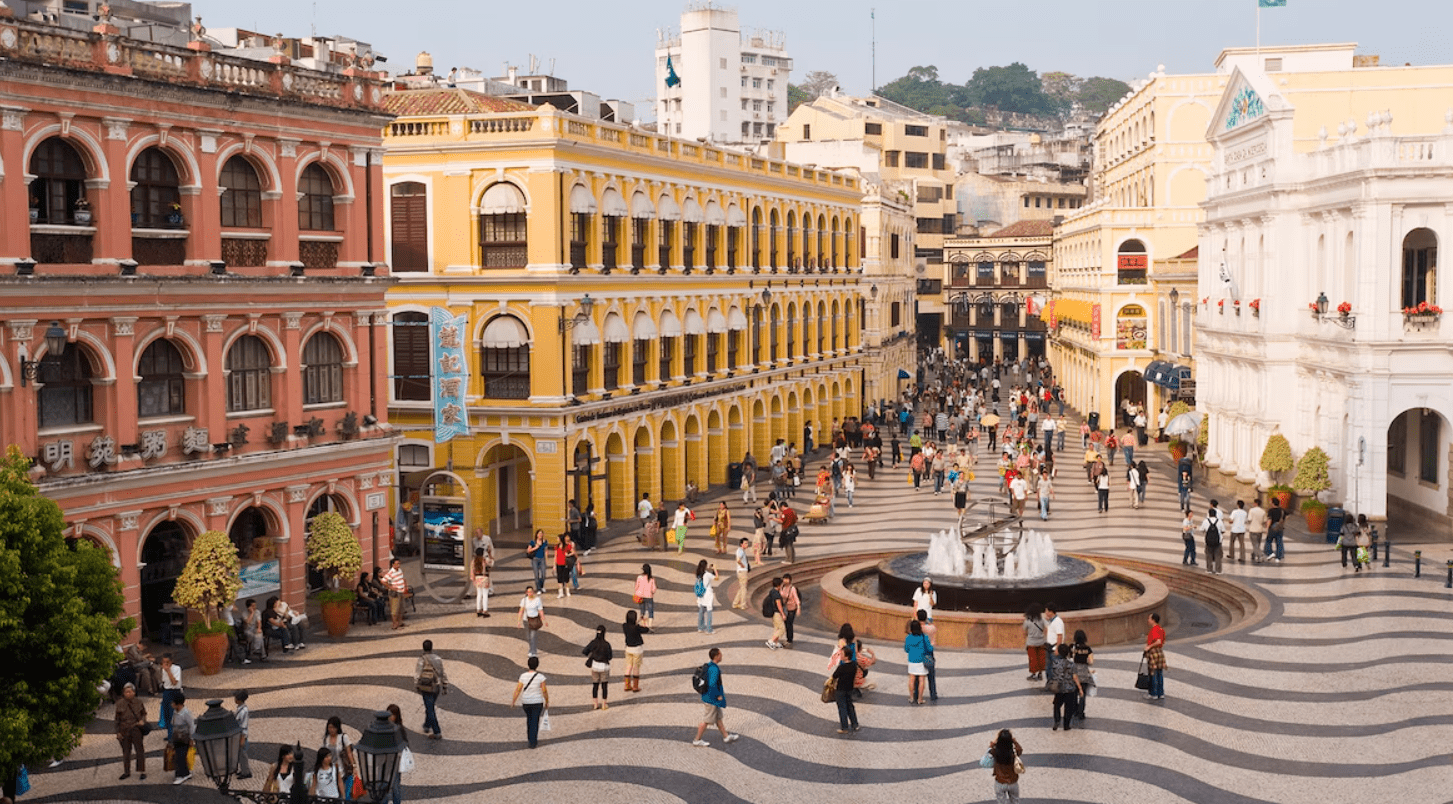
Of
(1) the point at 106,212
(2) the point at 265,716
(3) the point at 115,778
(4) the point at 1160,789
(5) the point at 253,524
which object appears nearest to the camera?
(4) the point at 1160,789

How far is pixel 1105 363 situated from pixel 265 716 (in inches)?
2171

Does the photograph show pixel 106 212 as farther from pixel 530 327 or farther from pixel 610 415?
pixel 610 415

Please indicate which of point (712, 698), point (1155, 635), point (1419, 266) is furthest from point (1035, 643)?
point (1419, 266)

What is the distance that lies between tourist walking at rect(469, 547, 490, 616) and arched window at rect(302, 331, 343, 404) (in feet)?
15.6

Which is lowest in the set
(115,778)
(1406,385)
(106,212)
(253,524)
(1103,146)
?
(115,778)

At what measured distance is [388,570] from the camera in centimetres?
3197

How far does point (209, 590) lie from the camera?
27203 mm

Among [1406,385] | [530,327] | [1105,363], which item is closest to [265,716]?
[530,327]

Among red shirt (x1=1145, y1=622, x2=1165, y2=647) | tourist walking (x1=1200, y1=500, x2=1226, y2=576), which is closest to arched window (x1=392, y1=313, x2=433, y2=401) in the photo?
tourist walking (x1=1200, y1=500, x2=1226, y2=576)

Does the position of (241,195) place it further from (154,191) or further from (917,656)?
(917,656)

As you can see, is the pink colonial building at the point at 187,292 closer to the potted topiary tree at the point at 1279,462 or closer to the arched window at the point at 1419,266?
the potted topiary tree at the point at 1279,462

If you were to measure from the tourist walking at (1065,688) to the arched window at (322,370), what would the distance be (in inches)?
686

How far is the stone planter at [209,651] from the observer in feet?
87.4

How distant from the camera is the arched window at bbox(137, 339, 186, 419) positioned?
2795cm
